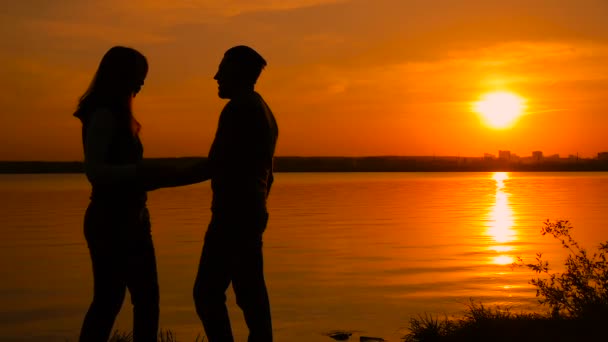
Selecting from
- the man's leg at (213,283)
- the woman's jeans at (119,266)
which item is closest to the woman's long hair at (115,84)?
the woman's jeans at (119,266)

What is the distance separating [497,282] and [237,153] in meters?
10.8

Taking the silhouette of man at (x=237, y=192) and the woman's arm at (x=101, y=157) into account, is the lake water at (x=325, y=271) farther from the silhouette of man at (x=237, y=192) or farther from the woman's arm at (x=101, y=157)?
the woman's arm at (x=101, y=157)

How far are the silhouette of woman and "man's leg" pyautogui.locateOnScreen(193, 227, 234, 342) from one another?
39 centimetres

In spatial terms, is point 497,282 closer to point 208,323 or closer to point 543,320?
point 543,320

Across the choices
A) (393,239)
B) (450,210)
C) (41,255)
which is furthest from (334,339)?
(450,210)

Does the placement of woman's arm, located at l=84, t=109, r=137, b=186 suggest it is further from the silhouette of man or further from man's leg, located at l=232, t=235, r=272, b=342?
man's leg, located at l=232, t=235, r=272, b=342

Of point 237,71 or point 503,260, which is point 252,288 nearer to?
point 237,71

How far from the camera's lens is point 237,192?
492 cm

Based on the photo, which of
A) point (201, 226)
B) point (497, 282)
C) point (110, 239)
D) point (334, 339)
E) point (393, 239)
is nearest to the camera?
point (110, 239)

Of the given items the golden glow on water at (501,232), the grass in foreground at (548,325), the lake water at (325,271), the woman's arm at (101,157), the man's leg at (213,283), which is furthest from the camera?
the golden glow on water at (501,232)

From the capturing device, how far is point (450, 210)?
4075 centimetres

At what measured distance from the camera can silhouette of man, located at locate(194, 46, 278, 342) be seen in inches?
192

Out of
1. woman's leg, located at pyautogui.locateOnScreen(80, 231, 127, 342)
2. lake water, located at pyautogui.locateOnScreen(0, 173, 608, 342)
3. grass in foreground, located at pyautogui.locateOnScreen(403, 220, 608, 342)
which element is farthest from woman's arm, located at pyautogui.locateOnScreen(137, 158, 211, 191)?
lake water, located at pyautogui.locateOnScreen(0, 173, 608, 342)

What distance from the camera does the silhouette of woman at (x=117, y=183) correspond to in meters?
4.45
